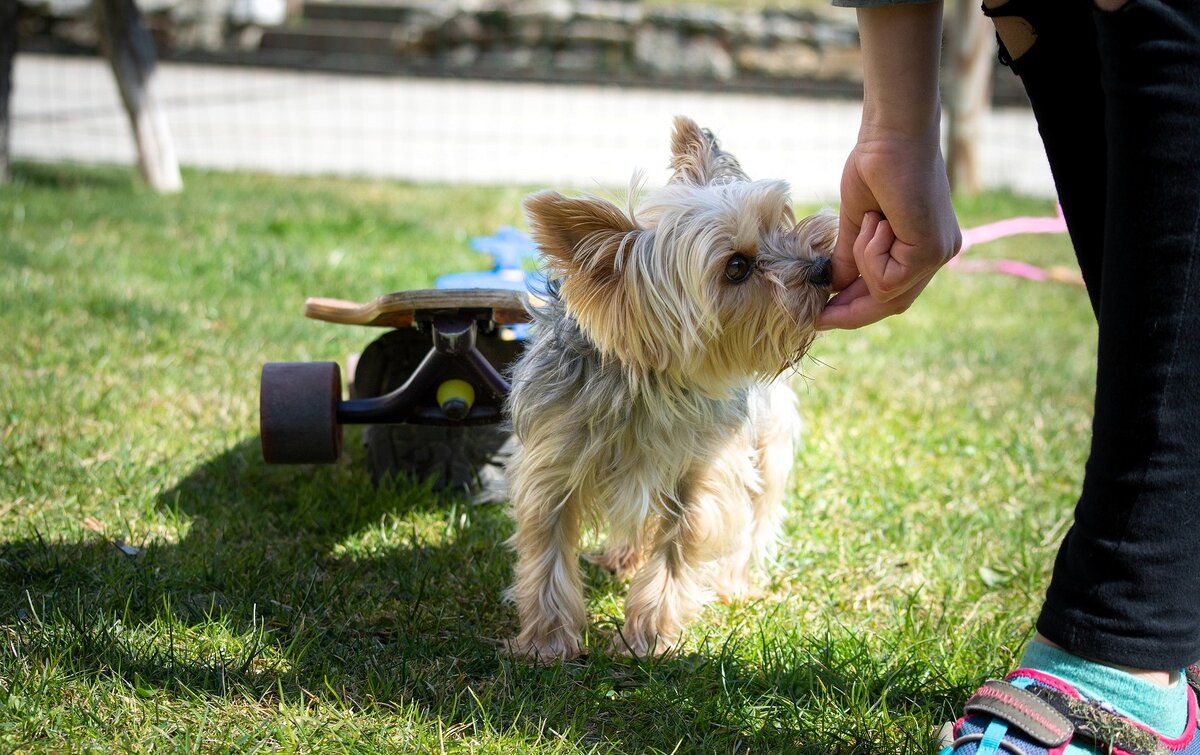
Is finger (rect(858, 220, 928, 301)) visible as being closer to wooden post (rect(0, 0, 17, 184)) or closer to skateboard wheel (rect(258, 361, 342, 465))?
skateboard wheel (rect(258, 361, 342, 465))

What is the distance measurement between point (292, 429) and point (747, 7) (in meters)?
18.5

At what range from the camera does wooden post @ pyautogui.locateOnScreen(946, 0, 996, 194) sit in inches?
356

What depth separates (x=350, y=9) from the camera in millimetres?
18469

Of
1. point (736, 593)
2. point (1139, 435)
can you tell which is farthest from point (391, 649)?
point (1139, 435)

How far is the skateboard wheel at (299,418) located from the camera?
2.76m

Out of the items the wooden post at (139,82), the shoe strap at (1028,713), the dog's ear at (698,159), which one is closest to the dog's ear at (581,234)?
the dog's ear at (698,159)

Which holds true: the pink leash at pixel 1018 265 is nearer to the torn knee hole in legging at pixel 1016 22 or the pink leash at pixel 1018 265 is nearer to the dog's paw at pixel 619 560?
the dog's paw at pixel 619 560

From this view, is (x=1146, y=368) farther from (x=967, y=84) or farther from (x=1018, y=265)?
(x=967, y=84)

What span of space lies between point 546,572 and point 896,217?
3.83 feet

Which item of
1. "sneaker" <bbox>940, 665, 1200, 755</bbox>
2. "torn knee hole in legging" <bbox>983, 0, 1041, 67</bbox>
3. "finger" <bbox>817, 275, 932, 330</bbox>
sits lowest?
"sneaker" <bbox>940, 665, 1200, 755</bbox>

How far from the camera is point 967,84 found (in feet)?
29.9

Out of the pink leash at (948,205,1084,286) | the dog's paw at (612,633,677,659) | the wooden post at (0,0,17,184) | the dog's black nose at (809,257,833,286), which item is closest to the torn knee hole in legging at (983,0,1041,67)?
the dog's black nose at (809,257,833,286)

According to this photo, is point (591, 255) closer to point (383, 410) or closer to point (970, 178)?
point (383, 410)

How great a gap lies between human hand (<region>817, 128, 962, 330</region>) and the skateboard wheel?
4.59ft
